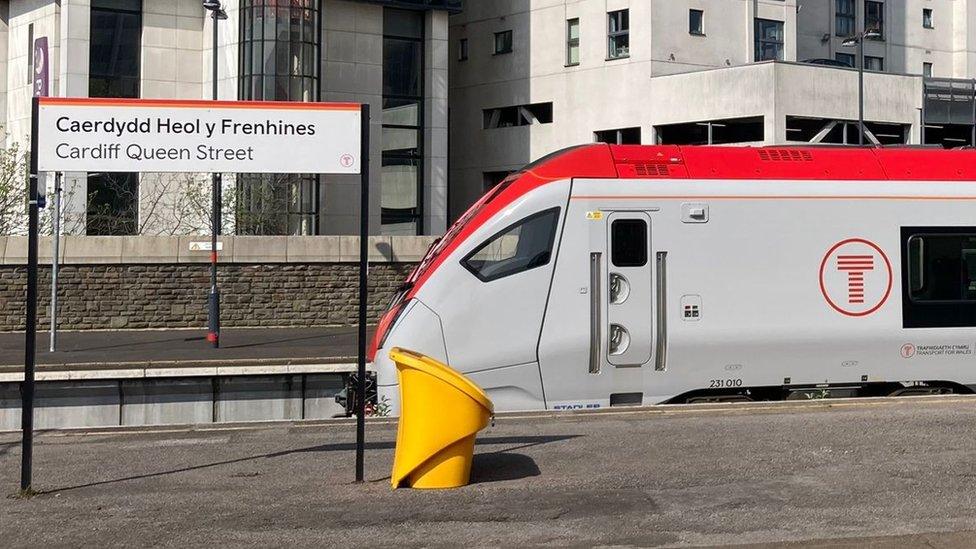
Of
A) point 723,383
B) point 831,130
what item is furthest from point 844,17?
point 723,383

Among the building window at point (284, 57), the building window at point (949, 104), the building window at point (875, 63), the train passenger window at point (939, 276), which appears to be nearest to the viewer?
the train passenger window at point (939, 276)

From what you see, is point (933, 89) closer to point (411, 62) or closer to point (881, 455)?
point (411, 62)

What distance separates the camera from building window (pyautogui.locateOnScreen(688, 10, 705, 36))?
50.7 metres

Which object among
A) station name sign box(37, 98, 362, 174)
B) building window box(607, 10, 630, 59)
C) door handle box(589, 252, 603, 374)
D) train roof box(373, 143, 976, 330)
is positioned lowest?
door handle box(589, 252, 603, 374)

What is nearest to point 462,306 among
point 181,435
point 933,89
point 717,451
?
point 181,435

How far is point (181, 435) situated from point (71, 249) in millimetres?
15461

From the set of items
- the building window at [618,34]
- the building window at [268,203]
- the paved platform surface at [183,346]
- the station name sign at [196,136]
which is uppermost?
the building window at [618,34]

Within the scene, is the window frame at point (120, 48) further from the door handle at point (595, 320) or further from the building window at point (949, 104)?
the door handle at point (595, 320)

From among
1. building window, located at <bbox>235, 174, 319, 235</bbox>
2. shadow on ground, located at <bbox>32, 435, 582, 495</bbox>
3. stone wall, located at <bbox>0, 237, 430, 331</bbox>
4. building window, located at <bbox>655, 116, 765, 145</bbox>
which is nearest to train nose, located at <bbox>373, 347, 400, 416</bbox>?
shadow on ground, located at <bbox>32, 435, 582, 495</bbox>

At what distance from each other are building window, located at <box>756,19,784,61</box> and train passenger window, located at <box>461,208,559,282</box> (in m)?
40.5

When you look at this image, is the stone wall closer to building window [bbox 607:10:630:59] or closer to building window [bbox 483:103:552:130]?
building window [bbox 607:10:630:59]

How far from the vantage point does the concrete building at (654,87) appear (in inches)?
1897

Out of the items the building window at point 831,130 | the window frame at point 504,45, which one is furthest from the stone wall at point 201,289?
the window frame at point 504,45

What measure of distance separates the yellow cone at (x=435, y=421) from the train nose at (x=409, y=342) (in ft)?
16.8
